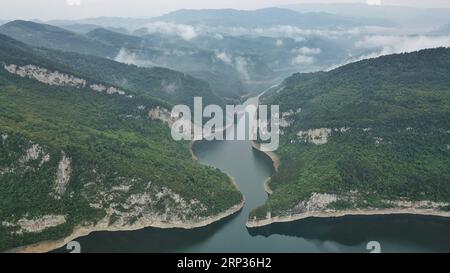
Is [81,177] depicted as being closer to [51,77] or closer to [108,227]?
[108,227]

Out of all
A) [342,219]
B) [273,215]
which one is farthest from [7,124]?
[342,219]

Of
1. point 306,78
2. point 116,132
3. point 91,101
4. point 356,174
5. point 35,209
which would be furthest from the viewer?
point 306,78

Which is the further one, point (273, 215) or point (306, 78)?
point (306, 78)

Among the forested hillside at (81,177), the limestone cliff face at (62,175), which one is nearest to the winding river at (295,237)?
the forested hillside at (81,177)

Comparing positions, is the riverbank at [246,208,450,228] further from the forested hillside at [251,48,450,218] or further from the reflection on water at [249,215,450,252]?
the forested hillside at [251,48,450,218]

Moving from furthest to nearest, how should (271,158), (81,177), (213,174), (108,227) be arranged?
1. (271,158)
2. (213,174)
3. (81,177)
4. (108,227)

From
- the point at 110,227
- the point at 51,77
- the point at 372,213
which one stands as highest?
the point at 51,77

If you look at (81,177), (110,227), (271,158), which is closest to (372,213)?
(271,158)

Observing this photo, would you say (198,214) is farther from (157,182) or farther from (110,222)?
(110,222)
